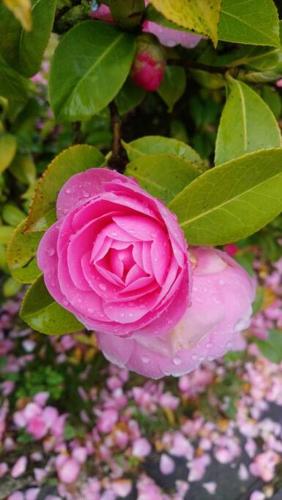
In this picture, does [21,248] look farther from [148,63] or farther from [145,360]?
[148,63]

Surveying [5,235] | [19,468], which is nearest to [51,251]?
[5,235]

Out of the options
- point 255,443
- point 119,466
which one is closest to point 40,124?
point 119,466

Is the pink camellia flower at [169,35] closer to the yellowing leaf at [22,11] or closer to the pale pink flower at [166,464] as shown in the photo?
the yellowing leaf at [22,11]

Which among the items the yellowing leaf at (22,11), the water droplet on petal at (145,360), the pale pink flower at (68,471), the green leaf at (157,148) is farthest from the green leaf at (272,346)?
the yellowing leaf at (22,11)

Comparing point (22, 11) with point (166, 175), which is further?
point (166, 175)

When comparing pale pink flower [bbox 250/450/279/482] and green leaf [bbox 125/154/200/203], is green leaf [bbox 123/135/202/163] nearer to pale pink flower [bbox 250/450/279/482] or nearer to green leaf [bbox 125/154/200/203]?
green leaf [bbox 125/154/200/203]

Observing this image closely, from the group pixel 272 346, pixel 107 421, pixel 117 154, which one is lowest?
pixel 107 421

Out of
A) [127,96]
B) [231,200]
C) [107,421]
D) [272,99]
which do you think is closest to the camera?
[231,200]
